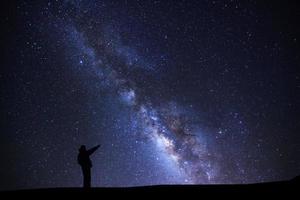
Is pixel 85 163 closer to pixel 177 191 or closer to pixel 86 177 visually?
pixel 86 177

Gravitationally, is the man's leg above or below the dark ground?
above

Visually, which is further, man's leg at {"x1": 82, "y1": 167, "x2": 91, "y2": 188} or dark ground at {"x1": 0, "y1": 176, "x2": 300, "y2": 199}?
man's leg at {"x1": 82, "y1": 167, "x2": 91, "y2": 188}

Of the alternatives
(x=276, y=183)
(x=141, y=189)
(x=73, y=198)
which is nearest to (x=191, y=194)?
(x=141, y=189)

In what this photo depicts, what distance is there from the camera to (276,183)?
7.02 metres

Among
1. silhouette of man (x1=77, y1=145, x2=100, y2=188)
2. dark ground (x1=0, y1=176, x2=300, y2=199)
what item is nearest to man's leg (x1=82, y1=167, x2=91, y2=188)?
silhouette of man (x1=77, y1=145, x2=100, y2=188)

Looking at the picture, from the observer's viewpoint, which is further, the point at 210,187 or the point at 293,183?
the point at 210,187

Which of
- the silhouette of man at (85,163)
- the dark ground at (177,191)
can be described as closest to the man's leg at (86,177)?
the silhouette of man at (85,163)

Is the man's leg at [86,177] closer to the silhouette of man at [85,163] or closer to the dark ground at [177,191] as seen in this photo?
the silhouette of man at [85,163]

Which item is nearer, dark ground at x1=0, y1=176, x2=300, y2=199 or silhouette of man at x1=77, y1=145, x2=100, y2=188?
dark ground at x1=0, y1=176, x2=300, y2=199

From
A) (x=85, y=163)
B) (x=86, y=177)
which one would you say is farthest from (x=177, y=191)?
(x=85, y=163)

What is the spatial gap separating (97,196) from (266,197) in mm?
3620

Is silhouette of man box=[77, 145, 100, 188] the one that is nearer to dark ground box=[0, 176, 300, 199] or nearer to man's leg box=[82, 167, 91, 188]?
man's leg box=[82, 167, 91, 188]

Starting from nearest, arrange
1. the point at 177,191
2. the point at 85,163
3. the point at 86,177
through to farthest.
A: 1. the point at 177,191
2. the point at 86,177
3. the point at 85,163

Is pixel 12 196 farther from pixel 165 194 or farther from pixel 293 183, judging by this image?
pixel 293 183
